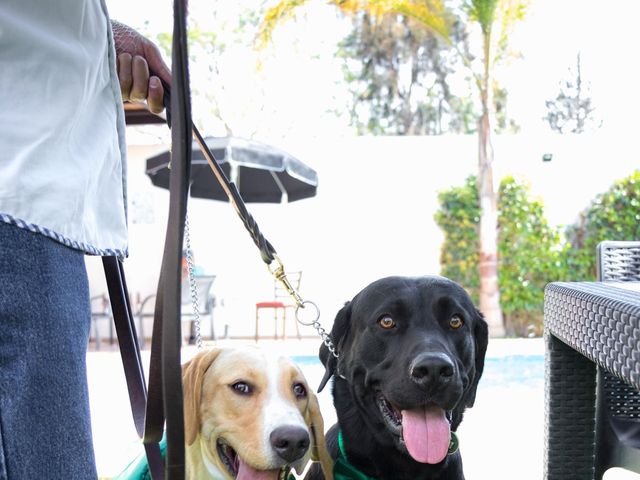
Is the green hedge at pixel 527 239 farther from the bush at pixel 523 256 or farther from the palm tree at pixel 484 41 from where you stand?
the palm tree at pixel 484 41

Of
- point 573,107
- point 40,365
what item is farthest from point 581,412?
point 573,107

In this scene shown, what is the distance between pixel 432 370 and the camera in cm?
193

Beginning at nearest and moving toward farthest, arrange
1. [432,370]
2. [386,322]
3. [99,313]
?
[432,370]
[386,322]
[99,313]

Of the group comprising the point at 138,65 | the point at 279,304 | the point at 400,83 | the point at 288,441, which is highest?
the point at 400,83

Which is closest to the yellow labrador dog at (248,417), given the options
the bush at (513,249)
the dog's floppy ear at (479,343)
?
the dog's floppy ear at (479,343)

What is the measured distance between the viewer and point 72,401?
1.01m

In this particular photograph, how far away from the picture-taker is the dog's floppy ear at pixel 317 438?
6.41 ft

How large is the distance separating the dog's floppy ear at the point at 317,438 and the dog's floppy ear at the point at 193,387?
1.00 feet

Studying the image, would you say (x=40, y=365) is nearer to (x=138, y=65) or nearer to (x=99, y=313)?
(x=138, y=65)

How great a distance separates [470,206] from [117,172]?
37.4 feet

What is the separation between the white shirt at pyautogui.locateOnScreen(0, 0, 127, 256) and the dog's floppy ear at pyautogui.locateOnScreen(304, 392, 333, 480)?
94cm

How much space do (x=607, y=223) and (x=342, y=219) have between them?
14.8ft

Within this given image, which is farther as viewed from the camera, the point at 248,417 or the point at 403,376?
the point at 403,376

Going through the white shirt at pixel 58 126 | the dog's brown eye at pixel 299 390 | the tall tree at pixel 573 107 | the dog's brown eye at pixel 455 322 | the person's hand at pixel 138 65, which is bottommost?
the dog's brown eye at pixel 299 390
